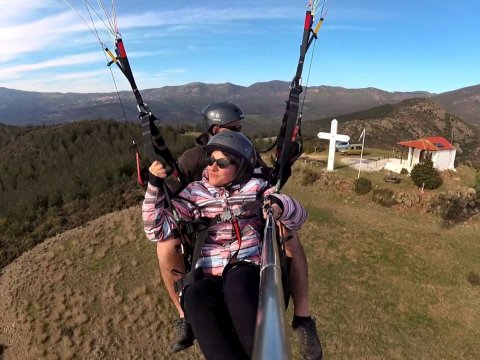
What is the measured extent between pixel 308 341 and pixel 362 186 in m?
19.8

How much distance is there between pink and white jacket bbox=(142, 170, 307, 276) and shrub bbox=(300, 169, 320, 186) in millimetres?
20843

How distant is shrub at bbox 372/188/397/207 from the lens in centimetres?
2147

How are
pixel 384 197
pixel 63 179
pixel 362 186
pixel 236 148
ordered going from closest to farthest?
1. pixel 236 148
2. pixel 384 197
3. pixel 362 186
4. pixel 63 179

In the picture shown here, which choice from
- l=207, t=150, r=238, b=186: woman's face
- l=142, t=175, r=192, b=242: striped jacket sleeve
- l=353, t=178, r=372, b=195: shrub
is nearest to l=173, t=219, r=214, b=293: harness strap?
l=142, t=175, r=192, b=242: striped jacket sleeve

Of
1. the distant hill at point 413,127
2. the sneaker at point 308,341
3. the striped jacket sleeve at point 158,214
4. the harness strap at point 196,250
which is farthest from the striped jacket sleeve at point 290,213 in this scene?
the distant hill at point 413,127

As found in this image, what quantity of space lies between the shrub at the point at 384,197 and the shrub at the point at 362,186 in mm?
466

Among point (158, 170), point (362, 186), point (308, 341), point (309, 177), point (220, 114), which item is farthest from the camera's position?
point (309, 177)

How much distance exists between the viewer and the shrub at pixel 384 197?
2147 cm

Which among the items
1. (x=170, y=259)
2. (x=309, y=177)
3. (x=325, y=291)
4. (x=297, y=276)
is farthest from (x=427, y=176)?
(x=170, y=259)

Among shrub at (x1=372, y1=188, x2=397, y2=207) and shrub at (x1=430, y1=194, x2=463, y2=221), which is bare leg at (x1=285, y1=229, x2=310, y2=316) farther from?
shrub at (x1=430, y1=194, x2=463, y2=221)

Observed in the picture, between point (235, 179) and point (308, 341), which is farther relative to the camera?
point (308, 341)

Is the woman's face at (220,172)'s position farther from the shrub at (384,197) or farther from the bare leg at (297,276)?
the shrub at (384,197)

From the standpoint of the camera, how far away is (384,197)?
71.5ft

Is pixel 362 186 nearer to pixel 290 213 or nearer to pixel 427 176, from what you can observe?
pixel 427 176
